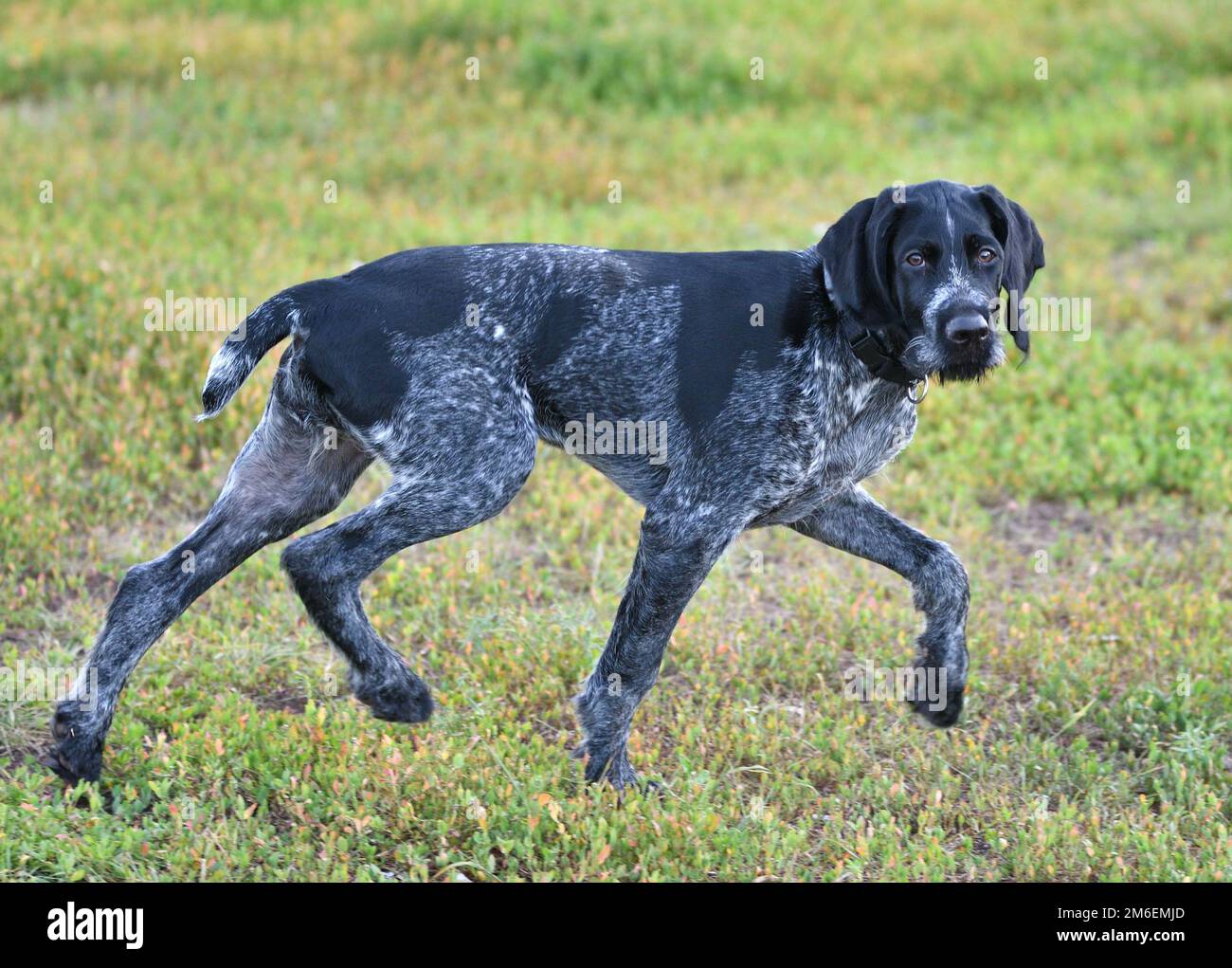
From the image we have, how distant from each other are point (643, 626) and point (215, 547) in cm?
155

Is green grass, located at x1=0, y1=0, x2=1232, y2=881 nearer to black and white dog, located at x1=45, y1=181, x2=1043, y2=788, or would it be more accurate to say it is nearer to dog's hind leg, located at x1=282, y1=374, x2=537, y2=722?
black and white dog, located at x1=45, y1=181, x2=1043, y2=788

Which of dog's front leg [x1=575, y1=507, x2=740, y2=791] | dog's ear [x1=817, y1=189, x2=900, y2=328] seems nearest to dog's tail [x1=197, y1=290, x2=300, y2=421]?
dog's front leg [x1=575, y1=507, x2=740, y2=791]

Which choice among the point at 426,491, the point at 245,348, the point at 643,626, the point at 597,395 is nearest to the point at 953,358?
the point at 597,395

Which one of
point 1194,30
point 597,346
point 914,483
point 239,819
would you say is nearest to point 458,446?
point 597,346

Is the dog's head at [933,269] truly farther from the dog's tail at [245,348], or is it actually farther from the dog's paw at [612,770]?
the dog's tail at [245,348]

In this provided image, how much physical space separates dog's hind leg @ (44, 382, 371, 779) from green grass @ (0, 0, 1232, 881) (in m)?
0.28

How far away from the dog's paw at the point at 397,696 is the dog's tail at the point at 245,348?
1.14 metres

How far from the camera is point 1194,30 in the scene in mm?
15344

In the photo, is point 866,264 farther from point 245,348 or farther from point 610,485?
point 610,485

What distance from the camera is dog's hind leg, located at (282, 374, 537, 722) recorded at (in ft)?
16.9

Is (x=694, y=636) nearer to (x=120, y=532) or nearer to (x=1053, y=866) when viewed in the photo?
(x=1053, y=866)

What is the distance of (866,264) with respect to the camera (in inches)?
203

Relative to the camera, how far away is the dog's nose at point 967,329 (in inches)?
192

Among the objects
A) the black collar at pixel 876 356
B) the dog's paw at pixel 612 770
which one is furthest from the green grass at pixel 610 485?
the black collar at pixel 876 356
